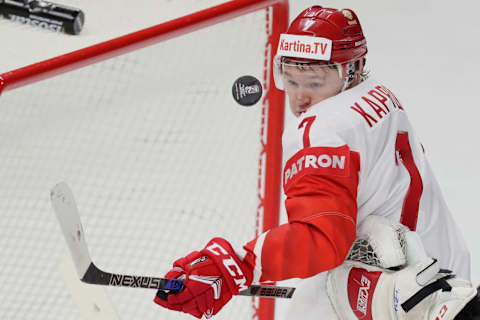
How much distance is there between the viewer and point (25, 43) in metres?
3.57

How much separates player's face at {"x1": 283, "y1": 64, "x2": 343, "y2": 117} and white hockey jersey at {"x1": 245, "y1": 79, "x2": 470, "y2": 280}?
0.12ft

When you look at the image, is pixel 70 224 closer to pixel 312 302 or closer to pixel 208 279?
pixel 208 279

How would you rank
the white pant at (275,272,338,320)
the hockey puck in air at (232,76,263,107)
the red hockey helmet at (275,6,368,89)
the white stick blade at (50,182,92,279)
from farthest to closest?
the hockey puck in air at (232,76,263,107) < the white pant at (275,272,338,320) < the red hockey helmet at (275,6,368,89) < the white stick blade at (50,182,92,279)

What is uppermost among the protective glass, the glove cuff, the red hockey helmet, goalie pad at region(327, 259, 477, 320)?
the red hockey helmet

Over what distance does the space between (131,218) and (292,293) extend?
68 cm

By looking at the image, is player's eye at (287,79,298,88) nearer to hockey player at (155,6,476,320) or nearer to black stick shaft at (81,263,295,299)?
hockey player at (155,6,476,320)

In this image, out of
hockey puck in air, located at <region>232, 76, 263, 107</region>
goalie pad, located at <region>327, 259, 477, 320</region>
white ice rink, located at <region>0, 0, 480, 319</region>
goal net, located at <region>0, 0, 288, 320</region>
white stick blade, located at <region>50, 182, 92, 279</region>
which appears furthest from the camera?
white ice rink, located at <region>0, 0, 480, 319</region>

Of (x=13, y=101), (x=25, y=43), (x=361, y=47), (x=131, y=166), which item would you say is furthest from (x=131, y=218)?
(x=25, y=43)

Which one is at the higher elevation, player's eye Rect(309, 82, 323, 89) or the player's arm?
player's eye Rect(309, 82, 323, 89)

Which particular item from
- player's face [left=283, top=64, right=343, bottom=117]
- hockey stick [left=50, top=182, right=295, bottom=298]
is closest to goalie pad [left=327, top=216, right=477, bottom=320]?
player's face [left=283, top=64, right=343, bottom=117]

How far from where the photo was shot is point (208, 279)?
134 centimetres

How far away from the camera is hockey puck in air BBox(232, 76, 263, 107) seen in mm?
2025

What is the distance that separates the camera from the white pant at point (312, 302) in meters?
1.70

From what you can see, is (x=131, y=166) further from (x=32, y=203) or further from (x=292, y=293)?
(x=292, y=293)
